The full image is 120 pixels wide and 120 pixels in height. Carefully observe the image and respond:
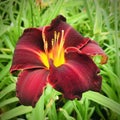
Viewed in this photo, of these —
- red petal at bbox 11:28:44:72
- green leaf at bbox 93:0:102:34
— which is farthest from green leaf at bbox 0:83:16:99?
green leaf at bbox 93:0:102:34

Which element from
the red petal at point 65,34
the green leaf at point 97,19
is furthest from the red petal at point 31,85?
the green leaf at point 97,19

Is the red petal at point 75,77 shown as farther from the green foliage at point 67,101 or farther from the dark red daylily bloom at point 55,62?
the green foliage at point 67,101

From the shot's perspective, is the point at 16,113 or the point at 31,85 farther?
the point at 16,113

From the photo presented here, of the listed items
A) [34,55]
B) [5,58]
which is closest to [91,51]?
[34,55]

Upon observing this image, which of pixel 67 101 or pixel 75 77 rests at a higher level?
pixel 75 77

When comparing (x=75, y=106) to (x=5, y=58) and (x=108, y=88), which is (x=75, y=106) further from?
(x=5, y=58)

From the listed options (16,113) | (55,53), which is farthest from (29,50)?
(16,113)

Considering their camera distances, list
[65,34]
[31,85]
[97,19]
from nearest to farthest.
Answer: [31,85], [65,34], [97,19]

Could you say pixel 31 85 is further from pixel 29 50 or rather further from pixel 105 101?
pixel 105 101
